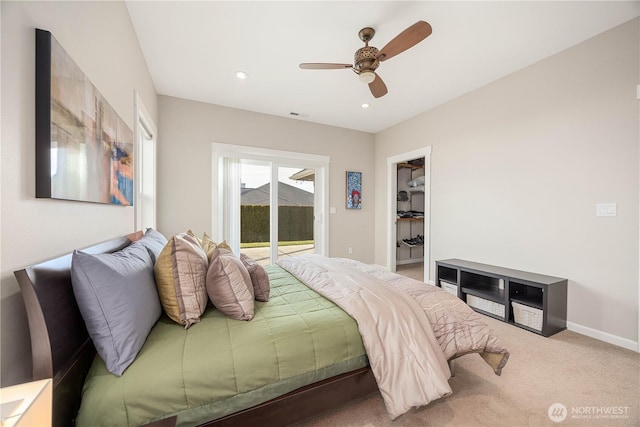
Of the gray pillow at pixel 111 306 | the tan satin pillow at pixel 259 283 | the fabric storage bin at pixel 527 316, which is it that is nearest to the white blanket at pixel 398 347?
the tan satin pillow at pixel 259 283

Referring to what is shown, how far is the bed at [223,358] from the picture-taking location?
0.84 meters

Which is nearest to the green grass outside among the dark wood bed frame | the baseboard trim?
the dark wood bed frame

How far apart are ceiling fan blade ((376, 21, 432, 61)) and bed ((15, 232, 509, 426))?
1829 millimetres

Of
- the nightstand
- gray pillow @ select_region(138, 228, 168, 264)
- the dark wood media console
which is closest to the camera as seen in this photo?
the nightstand

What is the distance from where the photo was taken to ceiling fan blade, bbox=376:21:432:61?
1.71 meters

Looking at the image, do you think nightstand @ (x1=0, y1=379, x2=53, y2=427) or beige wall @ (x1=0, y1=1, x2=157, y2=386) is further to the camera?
beige wall @ (x1=0, y1=1, x2=157, y2=386)

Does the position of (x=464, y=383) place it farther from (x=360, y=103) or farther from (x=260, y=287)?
(x=360, y=103)

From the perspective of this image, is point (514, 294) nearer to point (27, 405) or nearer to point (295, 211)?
point (295, 211)

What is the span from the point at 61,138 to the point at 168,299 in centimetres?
83

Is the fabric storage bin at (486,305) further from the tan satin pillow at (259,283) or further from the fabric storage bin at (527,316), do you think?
the tan satin pillow at (259,283)

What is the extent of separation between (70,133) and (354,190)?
13.8 feet

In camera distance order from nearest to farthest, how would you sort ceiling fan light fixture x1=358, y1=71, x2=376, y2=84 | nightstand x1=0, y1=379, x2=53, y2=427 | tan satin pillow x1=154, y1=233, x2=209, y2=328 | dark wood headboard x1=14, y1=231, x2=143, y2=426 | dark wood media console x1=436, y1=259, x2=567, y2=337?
nightstand x1=0, y1=379, x2=53, y2=427, dark wood headboard x1=14, y1=231, x2=143, y2=426, tan satin pillow x1=154, y1=233, x2=209, y2=328, ceiling fan light fixture x1=358, y1=71, x2=376, y2=84, dark wood media console x1=436, y1=259, x2=567, y2=337

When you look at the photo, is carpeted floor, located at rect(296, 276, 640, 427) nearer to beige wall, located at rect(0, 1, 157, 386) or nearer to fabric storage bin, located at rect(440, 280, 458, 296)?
fabric storage bin, located at rect(440, 280, 458, 296)

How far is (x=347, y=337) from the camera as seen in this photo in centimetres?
133
